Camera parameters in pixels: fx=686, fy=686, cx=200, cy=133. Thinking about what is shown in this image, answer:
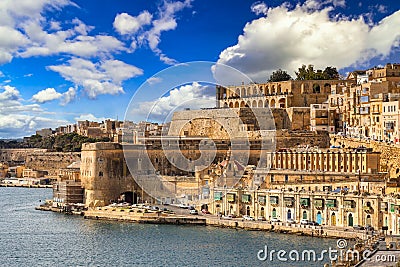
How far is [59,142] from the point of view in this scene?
68.0 metres

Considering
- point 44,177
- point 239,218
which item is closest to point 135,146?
point 239,218

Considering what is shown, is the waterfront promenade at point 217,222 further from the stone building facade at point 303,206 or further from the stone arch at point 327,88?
the stone arch at point 327,88

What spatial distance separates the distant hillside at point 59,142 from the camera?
205 ft

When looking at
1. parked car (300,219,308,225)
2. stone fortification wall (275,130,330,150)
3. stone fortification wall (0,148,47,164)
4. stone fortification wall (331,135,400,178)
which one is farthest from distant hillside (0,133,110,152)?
parked car (300,219,308,225)

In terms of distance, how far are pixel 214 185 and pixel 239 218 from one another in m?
3.04

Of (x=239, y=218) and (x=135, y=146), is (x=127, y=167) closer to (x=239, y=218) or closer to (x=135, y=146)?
(x=135, y=146)

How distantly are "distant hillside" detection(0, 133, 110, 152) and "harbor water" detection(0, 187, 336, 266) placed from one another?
107ft

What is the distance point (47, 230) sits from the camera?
26016 mm

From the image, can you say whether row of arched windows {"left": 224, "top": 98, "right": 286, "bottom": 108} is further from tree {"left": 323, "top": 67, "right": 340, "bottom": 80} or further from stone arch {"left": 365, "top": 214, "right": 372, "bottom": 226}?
stone arch {"left": 365, "top": 214, "right": 372, "bottom": 226}

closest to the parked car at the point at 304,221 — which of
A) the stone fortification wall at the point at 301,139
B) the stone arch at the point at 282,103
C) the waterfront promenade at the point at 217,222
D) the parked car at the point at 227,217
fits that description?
the waterfront promenade at the point at 217,222

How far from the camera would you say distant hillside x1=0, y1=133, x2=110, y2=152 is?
62.4m

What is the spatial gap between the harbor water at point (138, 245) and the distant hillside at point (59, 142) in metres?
32.8

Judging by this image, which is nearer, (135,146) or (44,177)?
(135,146)

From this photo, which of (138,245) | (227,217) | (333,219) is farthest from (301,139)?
(138,245)
